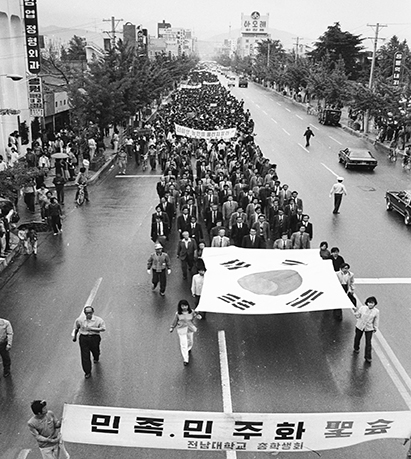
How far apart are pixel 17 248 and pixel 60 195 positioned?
→ 219 inches

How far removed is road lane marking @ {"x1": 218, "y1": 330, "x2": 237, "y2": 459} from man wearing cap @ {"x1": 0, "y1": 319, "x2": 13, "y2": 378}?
149 inches

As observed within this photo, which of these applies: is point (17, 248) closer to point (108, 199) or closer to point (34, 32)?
point (108, 199)

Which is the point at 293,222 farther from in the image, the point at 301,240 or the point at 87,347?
the point at 87,347

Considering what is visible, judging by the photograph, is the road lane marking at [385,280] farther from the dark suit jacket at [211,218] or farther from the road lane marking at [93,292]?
the road lane marking at [93,292]

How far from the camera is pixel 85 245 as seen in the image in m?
16.8

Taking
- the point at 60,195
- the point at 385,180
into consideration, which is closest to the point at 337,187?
the point at 385,180

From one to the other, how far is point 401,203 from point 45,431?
16.4 m

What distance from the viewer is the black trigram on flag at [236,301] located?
10336mm

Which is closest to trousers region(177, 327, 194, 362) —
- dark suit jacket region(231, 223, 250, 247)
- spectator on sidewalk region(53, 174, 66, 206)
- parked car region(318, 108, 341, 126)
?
dark suit jacket region(231, 223, 250, 247)

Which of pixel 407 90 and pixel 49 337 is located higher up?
pixel 407 90

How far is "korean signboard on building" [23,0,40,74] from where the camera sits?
91.5ft

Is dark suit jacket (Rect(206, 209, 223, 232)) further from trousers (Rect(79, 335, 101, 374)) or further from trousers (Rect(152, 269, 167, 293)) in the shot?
trousers (Rect(79, 335, 101, 374))

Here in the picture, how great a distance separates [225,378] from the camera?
9.52 meters

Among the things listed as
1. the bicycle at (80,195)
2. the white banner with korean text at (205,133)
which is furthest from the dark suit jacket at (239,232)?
the white banner with korean text at (205,133)
